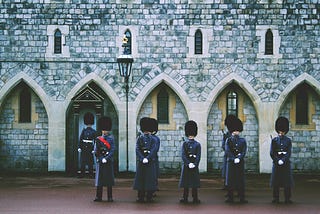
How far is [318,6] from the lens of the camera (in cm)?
2020

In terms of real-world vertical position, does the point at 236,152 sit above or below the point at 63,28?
below

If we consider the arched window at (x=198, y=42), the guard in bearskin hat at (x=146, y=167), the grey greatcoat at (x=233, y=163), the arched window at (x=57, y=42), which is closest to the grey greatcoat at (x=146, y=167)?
the guard in bearskin hat at (x=146, y=167)

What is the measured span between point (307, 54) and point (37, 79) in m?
7.93

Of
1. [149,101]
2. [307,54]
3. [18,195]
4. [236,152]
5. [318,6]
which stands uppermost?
[318,6]

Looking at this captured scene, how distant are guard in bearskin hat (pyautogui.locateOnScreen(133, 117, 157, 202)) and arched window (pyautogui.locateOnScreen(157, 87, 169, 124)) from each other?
7045mm

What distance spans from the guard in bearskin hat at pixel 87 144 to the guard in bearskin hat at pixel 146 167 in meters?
4.81

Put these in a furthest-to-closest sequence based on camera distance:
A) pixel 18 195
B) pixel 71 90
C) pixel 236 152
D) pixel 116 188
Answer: pixel 71 90 → pixel 116 188 → pixel 18 195 → pixel 236 152

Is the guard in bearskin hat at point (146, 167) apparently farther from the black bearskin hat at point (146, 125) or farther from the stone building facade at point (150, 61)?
the stone building facade at point (150, 61)

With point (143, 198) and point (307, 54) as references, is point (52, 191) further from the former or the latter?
point (307, 54)

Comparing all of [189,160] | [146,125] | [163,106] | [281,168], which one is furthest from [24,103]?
[281,168]

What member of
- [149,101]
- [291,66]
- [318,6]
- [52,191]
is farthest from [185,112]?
[52,191]

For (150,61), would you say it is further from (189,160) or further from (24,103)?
(189,160)

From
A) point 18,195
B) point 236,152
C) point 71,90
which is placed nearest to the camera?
point 236,152

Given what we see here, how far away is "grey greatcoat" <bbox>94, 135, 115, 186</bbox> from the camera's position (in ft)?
43.4
